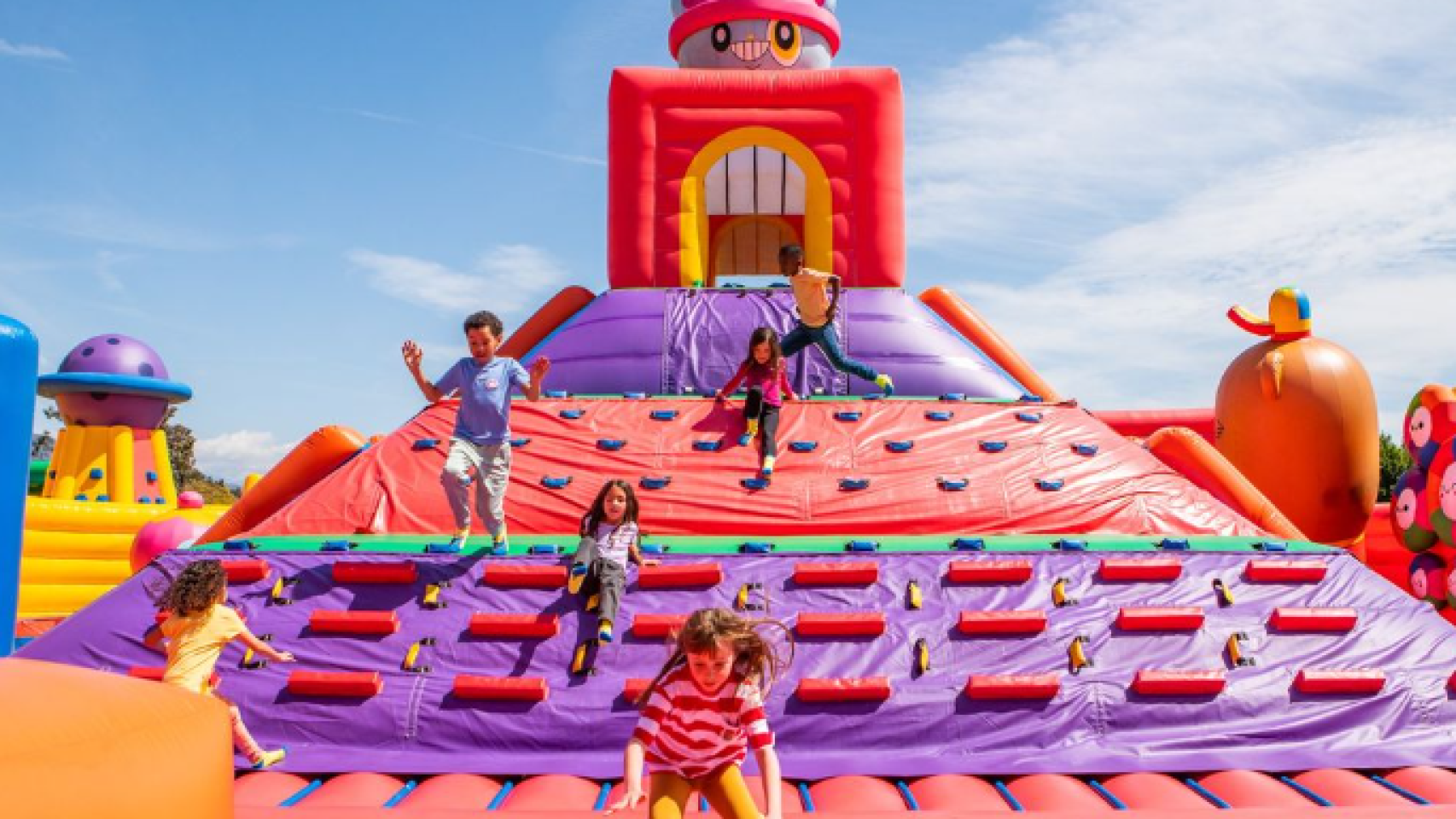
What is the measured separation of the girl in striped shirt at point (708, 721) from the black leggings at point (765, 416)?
10.4 feet

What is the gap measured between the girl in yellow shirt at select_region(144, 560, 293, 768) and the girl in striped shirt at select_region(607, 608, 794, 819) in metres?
1.80

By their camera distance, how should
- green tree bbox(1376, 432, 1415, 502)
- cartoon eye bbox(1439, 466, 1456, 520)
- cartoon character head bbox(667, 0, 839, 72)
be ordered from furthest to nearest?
green tree bbox(1376, 432, 1415, 502)
cartoon character head bbox(667, 0, 839, 72)
cartoon eye bbox(1439, 466, 1456, 520)

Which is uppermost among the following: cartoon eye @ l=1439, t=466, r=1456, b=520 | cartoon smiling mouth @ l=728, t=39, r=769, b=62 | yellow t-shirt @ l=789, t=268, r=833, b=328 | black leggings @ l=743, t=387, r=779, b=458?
cartoon smiling mouth @ l=728, t=39, r=769, b=62

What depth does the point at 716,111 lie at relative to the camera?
29.6ft

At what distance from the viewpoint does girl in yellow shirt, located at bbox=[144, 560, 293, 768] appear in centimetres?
375

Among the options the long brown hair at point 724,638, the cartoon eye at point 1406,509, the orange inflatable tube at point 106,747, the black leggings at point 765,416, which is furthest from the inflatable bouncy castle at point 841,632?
the cartoon eye at point 1406,509

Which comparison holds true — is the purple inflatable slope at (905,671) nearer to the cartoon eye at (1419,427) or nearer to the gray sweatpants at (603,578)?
the gray sweatpants at (603,578)

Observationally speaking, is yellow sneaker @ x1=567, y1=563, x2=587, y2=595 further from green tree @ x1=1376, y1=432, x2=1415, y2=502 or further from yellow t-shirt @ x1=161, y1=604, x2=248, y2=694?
green tree @ x1=1376, y1=432, x2=1415, y2=502


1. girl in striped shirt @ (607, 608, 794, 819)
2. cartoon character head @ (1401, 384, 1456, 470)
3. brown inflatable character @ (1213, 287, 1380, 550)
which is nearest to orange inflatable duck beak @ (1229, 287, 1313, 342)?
brown inflatable character @ (1213, 287, 1380, 550)

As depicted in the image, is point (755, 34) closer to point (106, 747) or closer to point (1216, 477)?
point (1216, 477)

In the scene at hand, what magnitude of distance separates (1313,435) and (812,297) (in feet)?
16.8

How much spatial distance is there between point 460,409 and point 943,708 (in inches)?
101

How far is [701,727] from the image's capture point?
2.69 meters

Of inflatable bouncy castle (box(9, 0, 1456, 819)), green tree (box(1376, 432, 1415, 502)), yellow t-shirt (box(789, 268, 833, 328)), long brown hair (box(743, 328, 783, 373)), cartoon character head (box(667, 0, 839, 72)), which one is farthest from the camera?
green tree (box(1376, 432, 1415, 502))
